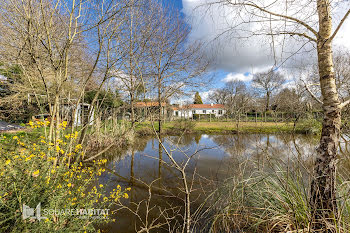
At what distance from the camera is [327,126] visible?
1630 mm

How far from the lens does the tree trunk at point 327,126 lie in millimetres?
1580

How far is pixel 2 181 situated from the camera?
1434mm

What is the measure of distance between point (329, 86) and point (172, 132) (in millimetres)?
12890

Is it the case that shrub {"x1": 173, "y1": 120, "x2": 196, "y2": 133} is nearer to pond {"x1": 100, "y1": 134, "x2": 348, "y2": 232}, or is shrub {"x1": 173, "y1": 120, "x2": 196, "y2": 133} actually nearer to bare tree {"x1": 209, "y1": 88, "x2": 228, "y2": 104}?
pond {"x1": 100, "y1": 134, "x2": 348, "y2": 232}

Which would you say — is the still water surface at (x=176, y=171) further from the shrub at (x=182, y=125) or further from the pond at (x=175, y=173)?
the shrub at (x=182, y=125)

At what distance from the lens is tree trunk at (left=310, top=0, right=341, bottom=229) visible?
1.58 metres

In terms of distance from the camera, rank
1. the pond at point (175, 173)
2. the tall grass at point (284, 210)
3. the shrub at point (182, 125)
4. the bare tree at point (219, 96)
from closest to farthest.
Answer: the tall grass at point (284, 210), the pond at point (175, 173), the shrub at point (182, 125), the bare tree at point (219, 96)

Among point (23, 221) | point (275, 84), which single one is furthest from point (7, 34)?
point (275, 84)

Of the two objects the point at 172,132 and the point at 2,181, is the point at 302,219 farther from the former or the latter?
the point at 172,132

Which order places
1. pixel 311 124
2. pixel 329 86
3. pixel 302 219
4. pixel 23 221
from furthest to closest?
pixel 311 124, pixel 302 219, pixel 329 86, pixel 23 221
